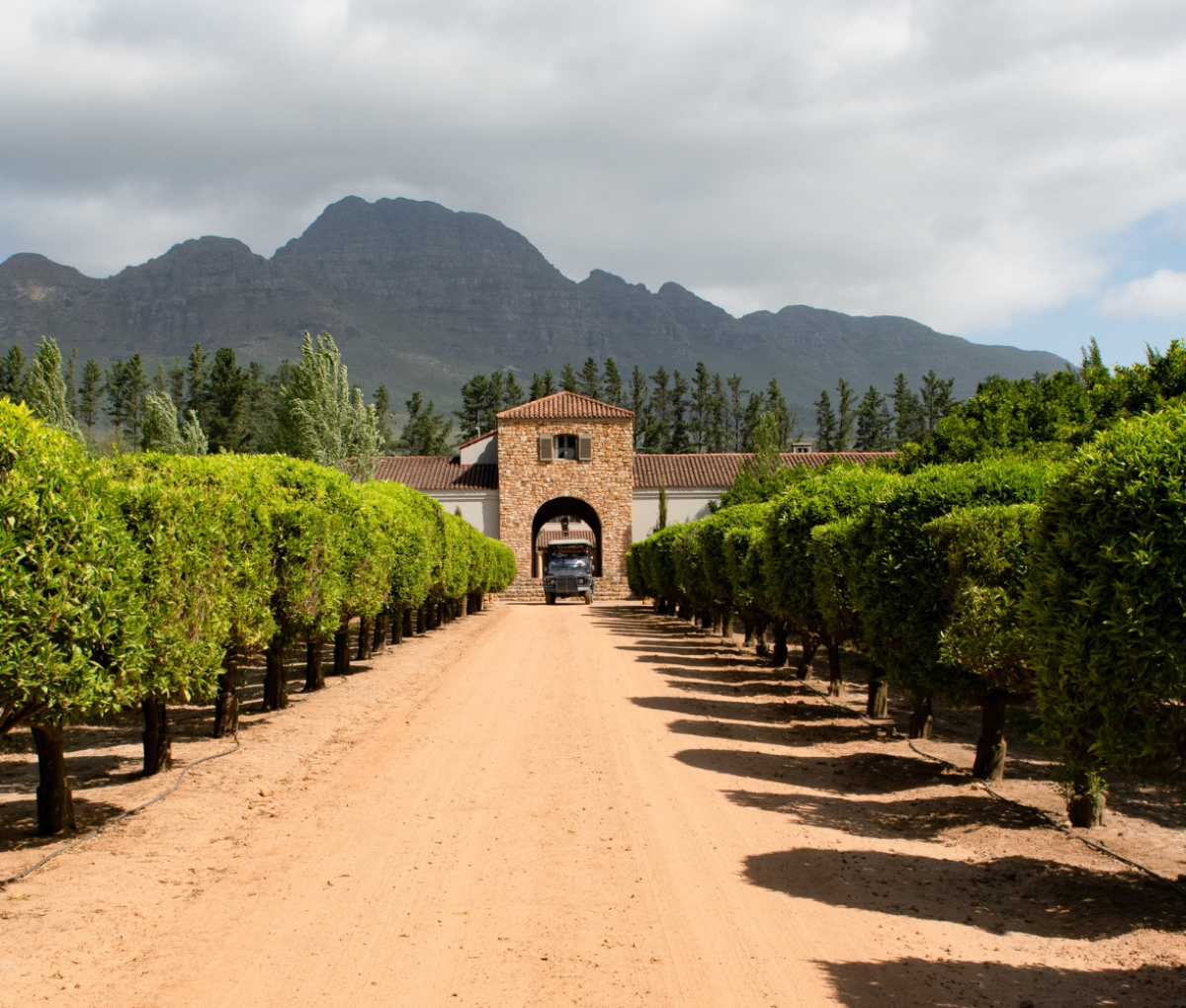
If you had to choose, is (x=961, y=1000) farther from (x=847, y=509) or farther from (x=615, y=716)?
(x=847, y=509)

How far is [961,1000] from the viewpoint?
3.81m

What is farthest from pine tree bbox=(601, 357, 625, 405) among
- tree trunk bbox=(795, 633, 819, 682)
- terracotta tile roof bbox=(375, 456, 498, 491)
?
tree trunk bbox=(795, 633, 819, 682)

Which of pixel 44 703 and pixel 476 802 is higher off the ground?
pixel 44 703

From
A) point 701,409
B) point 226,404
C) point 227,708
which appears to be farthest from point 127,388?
point 227,708

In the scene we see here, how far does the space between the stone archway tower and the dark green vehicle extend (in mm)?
7327

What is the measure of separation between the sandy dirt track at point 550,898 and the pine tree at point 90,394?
99.5 meters

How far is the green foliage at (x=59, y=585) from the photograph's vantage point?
490 centimetres

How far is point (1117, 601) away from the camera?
433cm

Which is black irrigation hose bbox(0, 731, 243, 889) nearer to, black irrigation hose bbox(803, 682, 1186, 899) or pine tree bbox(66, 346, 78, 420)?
black irrigation hose bbox(803, 682, 1186, 899)

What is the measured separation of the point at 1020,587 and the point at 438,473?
49853mm

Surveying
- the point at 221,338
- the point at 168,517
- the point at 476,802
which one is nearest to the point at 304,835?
the point at 476,802

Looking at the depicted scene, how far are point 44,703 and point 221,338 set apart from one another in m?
200

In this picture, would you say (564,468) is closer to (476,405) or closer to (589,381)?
(476,405)

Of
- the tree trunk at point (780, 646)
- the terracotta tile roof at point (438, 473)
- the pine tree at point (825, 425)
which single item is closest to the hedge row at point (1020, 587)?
the tree trunk at point (780, 646)
